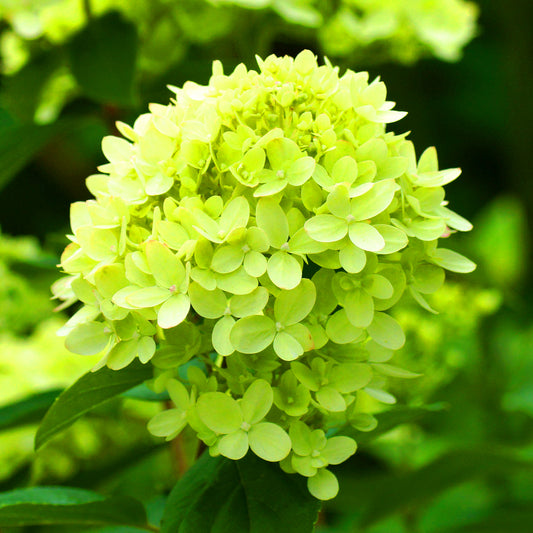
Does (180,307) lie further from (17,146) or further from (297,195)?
(17,146)

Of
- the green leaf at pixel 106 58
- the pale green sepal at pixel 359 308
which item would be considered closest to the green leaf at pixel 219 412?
the pale green sepal at pixel 359 308

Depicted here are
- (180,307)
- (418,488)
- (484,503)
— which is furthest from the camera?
(484,503)

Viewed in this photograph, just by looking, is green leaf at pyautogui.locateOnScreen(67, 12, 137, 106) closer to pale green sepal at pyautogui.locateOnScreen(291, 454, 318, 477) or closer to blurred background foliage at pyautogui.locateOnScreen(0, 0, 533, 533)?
blurred background foliage at pyautogui.locateOnScreen(0, 0, 533, 533)

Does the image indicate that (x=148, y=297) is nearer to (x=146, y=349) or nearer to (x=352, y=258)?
(x=146, y=349)

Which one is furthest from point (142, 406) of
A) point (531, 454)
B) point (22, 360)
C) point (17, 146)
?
point (531, 454)

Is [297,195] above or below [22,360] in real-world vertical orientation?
above

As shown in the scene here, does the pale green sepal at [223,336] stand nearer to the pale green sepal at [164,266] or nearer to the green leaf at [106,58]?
the pale green sepal at [164,266]
